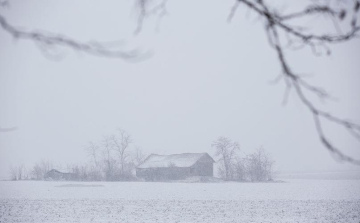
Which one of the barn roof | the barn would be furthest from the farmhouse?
the barn roof

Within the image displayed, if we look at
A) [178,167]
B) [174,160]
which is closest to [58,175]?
[174,160]

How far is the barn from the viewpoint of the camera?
64312 millimetres

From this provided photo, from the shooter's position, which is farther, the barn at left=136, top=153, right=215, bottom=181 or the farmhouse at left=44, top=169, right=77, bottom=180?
the farmhouse at left=44, top=169, right=77, bottom=180

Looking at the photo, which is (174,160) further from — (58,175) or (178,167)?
(58,175)

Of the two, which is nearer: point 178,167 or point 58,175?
point 178,167

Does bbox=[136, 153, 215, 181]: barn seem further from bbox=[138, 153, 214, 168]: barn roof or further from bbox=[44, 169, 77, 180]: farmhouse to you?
bbox=[44, 169, 77, 180]: farmhouse

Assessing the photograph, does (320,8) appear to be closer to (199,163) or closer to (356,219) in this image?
(356,219)

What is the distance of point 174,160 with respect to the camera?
6869 cm

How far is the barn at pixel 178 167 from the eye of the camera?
6431cm

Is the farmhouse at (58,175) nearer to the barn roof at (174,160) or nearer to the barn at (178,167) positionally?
the barn at (178,167)

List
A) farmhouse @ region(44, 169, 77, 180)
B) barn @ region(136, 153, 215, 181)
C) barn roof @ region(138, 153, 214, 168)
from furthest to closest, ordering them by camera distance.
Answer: farmhouse @ region(44, 169, 77, 180), barn roof @ region(138, 153, 214, 168), barn @ region(136, 153, 215, 181)

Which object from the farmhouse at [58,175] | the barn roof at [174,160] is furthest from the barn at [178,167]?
the farmhouse at [58,175]

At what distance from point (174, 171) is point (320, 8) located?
64442 mm

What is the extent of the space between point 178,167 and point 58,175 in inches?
1107
